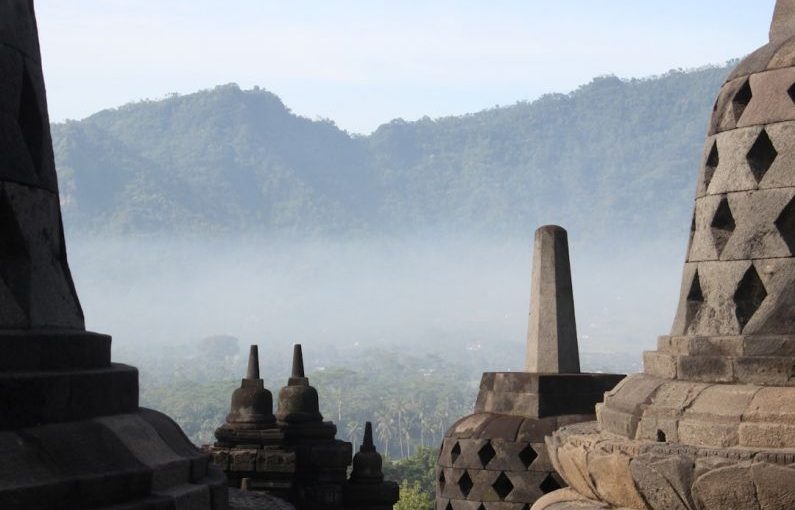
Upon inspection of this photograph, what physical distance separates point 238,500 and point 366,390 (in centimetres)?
16115

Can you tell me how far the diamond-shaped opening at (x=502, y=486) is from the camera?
37.0ft

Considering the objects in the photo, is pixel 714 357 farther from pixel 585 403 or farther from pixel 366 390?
pixel 366 390

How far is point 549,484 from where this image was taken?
1109cm

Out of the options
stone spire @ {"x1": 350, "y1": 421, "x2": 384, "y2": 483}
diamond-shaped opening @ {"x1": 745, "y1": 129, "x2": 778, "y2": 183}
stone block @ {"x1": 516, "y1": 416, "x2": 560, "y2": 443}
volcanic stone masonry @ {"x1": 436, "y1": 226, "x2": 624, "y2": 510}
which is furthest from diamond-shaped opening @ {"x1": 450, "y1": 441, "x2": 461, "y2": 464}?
diamond-shaped opening @ {"x1": 745, "y1": 129, "x2": 778, "y2": 183}

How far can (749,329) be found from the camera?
230 inches

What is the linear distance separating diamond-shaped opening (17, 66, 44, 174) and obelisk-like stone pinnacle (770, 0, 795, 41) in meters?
3.39

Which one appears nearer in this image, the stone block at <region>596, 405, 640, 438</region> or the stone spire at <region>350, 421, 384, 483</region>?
the stone block at <region>596, 405, 640, 438</region>

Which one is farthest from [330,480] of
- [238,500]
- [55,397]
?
[55,397]

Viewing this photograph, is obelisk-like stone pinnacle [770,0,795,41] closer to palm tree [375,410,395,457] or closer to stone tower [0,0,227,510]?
stone tower [0,0,227,510]

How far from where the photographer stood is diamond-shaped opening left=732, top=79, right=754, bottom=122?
6195mm

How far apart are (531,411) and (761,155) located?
570cm

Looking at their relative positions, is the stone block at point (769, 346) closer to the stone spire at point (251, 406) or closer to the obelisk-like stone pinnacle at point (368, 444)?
the stone spire at point (251, 406)

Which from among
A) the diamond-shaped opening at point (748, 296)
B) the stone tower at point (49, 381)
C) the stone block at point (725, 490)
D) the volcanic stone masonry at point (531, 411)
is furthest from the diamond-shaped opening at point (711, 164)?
the volcanic stone masonry at point (531, 411)

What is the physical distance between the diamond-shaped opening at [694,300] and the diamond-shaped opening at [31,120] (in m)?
2.94
